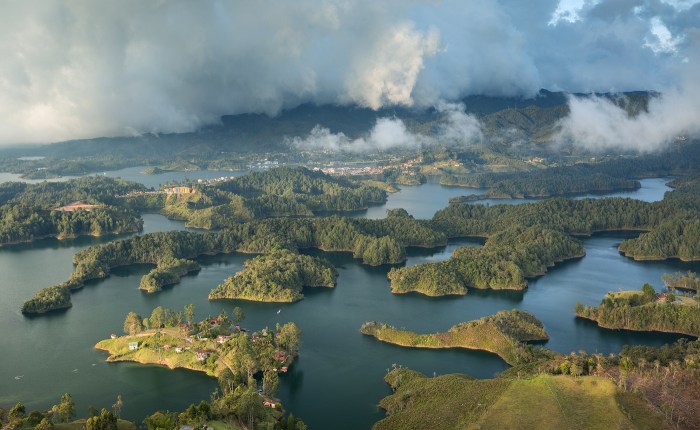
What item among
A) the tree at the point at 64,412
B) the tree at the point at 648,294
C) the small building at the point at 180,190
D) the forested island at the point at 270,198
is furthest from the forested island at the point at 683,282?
the small building at the point at 180,190

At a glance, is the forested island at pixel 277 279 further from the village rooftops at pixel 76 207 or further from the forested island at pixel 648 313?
the village rooftops at pixel 76 207

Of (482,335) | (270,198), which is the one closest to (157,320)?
(482,335)

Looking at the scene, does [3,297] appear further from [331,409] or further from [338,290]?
[331,409]

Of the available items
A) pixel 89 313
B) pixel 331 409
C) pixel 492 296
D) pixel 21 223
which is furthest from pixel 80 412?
pixel 21 223

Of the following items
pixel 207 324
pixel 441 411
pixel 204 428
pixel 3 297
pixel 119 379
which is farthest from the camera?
pixel 3 297

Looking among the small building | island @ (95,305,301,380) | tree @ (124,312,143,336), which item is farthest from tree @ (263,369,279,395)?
the small building

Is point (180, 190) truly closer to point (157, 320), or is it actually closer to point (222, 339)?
point (157, 320)
